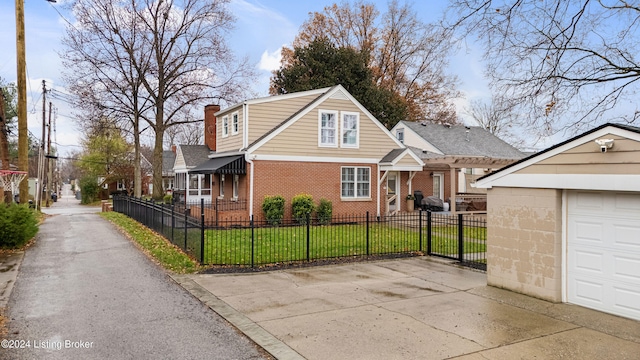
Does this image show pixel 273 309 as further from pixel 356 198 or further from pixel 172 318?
pixel 356 198

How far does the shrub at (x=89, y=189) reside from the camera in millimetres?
49703

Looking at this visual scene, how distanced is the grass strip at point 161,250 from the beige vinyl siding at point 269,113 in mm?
6523

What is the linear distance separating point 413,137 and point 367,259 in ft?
68.7

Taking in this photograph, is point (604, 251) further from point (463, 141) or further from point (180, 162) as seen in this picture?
point (463, 141)

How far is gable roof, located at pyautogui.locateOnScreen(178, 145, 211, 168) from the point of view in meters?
26.0

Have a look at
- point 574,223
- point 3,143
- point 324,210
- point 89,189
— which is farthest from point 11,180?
point 89,189

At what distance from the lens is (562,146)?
7.52m

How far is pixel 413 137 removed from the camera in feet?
103

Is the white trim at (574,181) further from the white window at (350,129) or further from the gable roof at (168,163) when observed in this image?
the gable roof at (168,163)

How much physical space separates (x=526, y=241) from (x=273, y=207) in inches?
495

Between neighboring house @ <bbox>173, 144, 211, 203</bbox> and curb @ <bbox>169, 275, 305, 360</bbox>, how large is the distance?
16.4m

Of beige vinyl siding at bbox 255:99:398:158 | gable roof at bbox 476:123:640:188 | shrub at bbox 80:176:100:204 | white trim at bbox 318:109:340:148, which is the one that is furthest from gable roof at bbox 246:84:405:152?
A: shrub at bbox 80:176:100:204

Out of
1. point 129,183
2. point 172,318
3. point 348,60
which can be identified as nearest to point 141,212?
point 172,318

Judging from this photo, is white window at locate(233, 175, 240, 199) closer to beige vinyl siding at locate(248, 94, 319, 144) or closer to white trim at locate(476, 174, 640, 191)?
beige vinyl siding at locate(248, 94, 319, 144)
